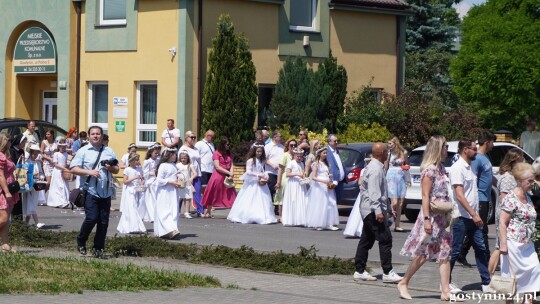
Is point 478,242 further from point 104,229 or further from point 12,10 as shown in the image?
point 12,10

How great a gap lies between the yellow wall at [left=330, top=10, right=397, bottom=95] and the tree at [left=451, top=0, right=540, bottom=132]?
3942mm

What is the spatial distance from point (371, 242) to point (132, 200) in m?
7.03

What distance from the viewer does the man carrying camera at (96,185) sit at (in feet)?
52.8

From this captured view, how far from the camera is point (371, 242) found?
1430cm

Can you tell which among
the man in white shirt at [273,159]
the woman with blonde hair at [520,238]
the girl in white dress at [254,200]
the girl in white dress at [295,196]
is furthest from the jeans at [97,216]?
the man in white shirt at [273,159]

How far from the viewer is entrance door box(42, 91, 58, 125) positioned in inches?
1481

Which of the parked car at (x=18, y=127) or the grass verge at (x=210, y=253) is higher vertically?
the parked car at (x=18, y=127)

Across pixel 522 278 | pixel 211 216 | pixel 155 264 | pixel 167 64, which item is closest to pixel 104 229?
pixel 155 264

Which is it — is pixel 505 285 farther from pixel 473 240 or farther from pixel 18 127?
pixel 18 127

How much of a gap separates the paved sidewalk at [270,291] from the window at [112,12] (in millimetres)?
18900

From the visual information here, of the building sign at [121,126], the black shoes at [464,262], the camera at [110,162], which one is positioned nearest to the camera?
the black shoes at [464,262]

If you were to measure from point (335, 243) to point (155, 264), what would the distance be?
458 cm

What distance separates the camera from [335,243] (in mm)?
19375

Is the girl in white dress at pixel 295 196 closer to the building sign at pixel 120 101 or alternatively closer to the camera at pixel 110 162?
the camera at pixel 110 162
